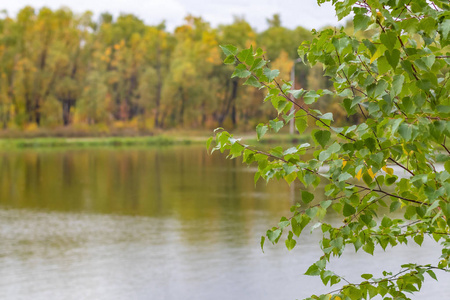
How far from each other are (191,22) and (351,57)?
8523 centimetres

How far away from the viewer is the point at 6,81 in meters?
70.4

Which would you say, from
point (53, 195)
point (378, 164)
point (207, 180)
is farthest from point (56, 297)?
point (207, 180)

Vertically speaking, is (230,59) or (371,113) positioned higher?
(230,59)

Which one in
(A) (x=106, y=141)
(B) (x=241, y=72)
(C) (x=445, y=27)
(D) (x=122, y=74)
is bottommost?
(A) (x=106, y=141)

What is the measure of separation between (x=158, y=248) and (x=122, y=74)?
68185 millimetres

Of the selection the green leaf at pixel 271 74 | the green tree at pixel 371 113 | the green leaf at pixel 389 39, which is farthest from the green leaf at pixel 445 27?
the green leaf at pixel 271 74

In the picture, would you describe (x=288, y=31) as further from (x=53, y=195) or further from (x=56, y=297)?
(x=56, y=297)

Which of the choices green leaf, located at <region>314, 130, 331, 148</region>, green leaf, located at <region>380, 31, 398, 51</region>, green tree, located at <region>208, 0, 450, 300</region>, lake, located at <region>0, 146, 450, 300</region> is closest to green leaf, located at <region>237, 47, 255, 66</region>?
green tree, located at <region>208, 0, 450, 300</region>

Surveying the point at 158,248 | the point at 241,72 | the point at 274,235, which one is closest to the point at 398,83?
the point at 241,72

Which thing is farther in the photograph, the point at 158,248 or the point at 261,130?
the point at 158,248

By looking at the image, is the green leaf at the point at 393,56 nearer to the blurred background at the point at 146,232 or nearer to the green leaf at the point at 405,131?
the green leaf at the point at 405,131

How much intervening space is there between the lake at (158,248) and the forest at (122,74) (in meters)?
47.5

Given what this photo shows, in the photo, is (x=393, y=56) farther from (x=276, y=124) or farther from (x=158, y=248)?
(x=158, y=248)

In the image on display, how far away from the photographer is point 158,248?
12.4 meters
